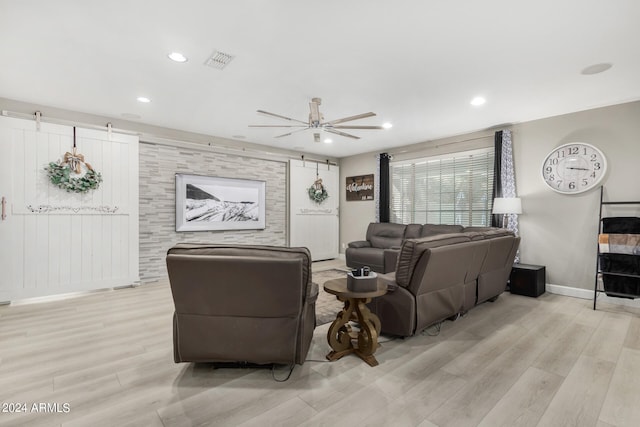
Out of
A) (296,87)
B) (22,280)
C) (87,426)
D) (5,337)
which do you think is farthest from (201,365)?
(22,280)

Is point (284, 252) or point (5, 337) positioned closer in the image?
point (284, 252)

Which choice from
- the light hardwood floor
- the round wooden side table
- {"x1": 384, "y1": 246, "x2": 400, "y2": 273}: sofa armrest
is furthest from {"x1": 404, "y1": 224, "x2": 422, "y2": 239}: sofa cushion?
the round wooden side table

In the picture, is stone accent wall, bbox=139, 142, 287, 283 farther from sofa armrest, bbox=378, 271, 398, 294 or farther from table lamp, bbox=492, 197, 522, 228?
table lamp, bbox=492, 197, 522, 228

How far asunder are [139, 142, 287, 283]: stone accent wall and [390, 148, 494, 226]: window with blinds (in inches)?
129

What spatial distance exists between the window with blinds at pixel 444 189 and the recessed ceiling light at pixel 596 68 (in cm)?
211

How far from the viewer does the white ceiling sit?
2.15m

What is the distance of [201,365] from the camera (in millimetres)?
2316

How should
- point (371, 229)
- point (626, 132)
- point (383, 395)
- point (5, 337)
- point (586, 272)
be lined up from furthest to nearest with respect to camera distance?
point (371, 229) < point (586, 272) < point (626, 132) < point (5, 337) < point (383, 395)

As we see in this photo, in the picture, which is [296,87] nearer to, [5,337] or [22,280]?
[5,337]

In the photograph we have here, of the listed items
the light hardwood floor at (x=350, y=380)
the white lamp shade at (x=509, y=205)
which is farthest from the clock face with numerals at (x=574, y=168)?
the light hardwood floor at (x=350, y=380)

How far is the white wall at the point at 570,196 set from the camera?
386 centimetres

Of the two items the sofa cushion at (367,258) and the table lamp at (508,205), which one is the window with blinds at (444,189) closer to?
the table lamp at (508,205)

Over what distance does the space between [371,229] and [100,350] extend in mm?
5063

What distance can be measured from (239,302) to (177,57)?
7.64ft
